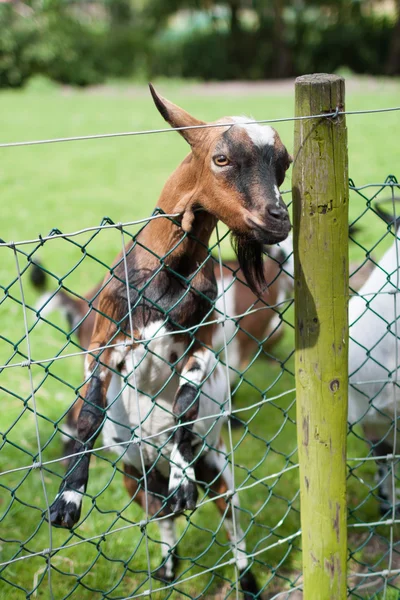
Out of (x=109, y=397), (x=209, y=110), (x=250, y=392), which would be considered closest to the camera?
(x=109, y=397)

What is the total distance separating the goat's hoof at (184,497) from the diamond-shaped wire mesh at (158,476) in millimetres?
59

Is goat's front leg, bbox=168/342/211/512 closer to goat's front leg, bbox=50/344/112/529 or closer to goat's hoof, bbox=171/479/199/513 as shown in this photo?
goat's hoof, bbox=171/479/199/513

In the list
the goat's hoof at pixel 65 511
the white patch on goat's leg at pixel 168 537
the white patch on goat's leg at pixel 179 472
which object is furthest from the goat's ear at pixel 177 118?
the white patch on goat's leg at pixel 168 537

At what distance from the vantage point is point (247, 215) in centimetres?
201

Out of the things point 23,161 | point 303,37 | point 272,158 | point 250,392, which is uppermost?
point 303,37

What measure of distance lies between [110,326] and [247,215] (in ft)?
2.34

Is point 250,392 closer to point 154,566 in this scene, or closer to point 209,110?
point 154,566

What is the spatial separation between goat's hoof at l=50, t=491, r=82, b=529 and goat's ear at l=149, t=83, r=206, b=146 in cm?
120

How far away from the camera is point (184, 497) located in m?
2.35

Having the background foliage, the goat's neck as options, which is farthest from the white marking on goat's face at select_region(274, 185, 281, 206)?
the background foliage

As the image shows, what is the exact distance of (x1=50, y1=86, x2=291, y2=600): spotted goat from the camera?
81.4 inches

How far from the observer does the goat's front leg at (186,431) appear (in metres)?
2.36

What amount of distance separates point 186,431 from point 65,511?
501mm

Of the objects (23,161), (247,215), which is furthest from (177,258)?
(23,161)
